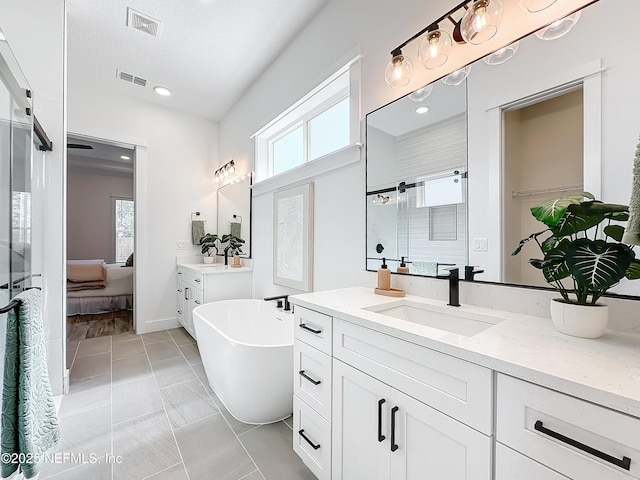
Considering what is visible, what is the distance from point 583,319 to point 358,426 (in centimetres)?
→ 82

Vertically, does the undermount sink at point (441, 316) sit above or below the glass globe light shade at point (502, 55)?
below

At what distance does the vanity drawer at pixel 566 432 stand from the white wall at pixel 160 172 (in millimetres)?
3919

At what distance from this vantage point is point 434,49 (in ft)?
4.48

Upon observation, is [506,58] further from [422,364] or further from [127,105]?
[127,105]

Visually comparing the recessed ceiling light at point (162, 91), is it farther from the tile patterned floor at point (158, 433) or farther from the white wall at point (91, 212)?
the white wall at point (91, 212)

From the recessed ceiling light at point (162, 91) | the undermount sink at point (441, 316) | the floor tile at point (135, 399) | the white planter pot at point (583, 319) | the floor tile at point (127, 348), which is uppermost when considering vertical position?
the recessed ceiling light at point (162, 91)

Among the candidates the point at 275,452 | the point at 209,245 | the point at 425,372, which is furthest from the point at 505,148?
the point at 209,245

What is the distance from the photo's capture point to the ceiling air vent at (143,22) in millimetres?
2211

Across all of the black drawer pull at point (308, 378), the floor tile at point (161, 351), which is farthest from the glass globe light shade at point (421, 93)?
the floor tile at point (161, 351)

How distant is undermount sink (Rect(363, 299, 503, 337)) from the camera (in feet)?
3.68

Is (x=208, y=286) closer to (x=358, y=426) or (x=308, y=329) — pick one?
(x=308, y=329)

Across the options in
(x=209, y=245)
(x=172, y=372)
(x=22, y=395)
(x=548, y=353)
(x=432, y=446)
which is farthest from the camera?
(x=209, y=245)

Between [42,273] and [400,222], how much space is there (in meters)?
2.56

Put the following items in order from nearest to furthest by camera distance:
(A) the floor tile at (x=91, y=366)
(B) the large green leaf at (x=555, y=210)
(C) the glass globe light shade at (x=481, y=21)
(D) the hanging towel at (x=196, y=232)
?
(B) the large green leaf at (x=555, y=210), (C) the glass globe light shade at (x=481, y=21), (A) the floor tile at (x=91, y=366), (D) the hanging towel at (x=196, y=232)
